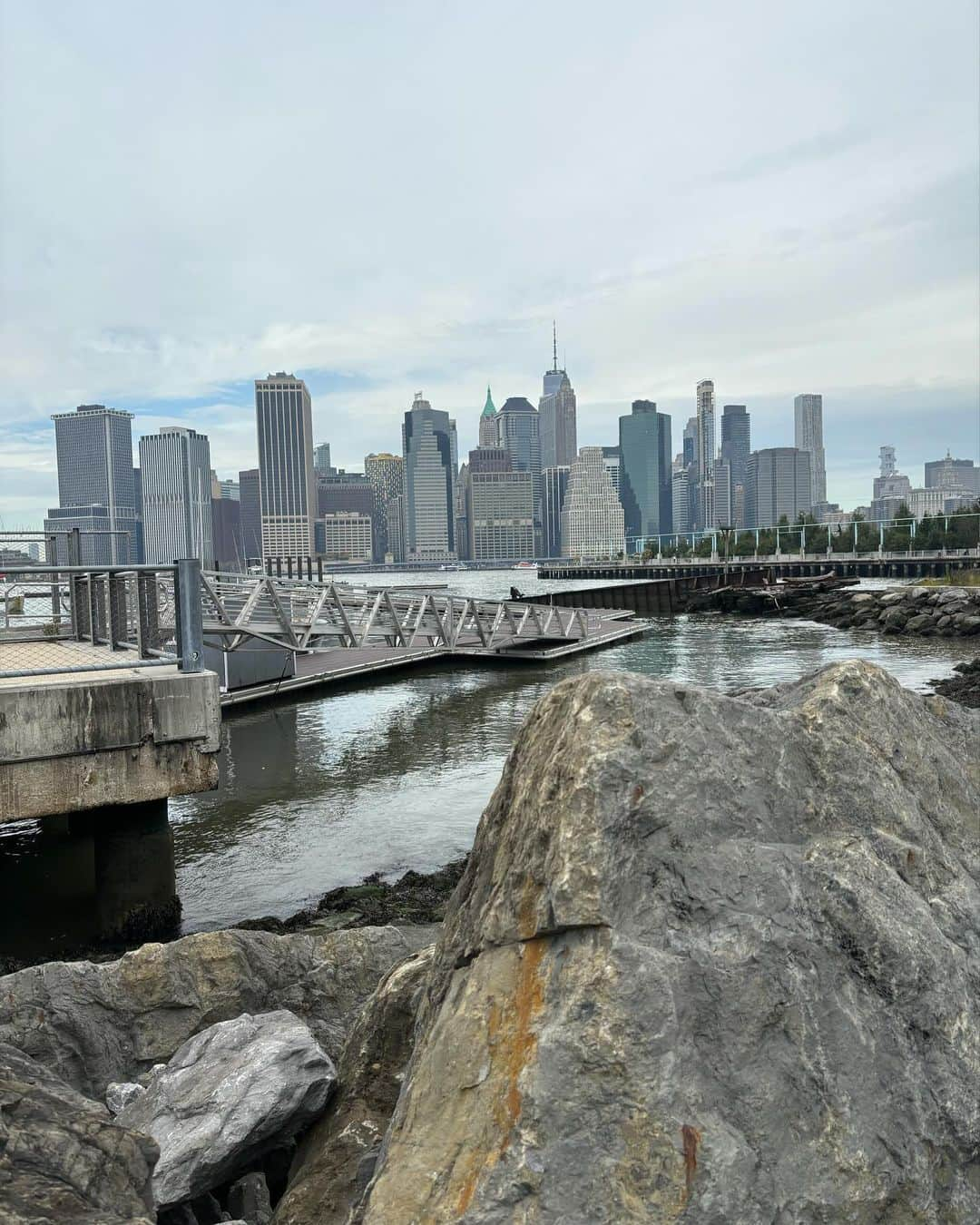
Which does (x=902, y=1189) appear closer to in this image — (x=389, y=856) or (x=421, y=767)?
(x=389, y=856)

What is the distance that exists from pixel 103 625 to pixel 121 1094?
12.0 meters

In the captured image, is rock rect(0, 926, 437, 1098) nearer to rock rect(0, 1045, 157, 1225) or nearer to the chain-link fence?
rock rect(0, 1045, 157, 1225)

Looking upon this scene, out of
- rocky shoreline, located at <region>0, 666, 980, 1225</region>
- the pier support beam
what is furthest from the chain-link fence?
rocky shoreline, located at <region>0, 666, 980, 1225</region>

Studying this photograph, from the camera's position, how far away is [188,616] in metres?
9.54

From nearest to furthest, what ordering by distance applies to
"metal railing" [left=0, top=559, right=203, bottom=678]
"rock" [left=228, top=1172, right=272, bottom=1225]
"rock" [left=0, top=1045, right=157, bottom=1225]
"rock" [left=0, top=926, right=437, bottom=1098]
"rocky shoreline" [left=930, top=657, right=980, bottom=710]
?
"rock" [left=0, top=1045, right=157, bottom=1225] < "rock" [left=228, top=1172, right=272, bottom=1225] < "rock" [left=0, top=926, right=437, bottom=1098] < "metal railing" [left=0, top=559, right=203, bottom=678] < "rocky shoreline" [left=930, top=657, right=980, bottom=710]

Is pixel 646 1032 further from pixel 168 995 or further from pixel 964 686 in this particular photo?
pixel 964 686

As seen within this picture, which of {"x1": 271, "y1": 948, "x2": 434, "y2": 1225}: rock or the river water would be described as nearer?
{"x1": 271, "y1": 948, "x2": 434, "y2": 1225}: rock

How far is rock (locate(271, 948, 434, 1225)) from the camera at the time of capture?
3.54 m

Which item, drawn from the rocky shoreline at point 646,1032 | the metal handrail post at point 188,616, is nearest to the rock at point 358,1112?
the rocky shoreline at point 646,1032

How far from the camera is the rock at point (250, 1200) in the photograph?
12.2 ft

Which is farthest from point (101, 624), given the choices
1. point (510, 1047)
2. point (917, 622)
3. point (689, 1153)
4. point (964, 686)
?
point (917, 622)

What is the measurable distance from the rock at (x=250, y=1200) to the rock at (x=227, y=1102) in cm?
7

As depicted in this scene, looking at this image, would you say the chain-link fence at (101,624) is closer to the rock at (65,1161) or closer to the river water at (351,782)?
the river water at (351,782)

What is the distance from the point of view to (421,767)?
705 inches
